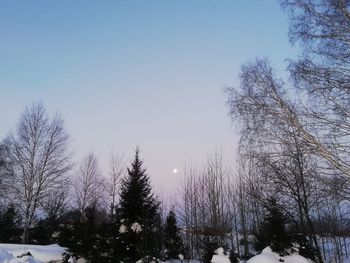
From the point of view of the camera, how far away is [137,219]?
14.0 meters

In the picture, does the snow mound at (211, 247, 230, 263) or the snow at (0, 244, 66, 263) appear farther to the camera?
the snow mound at (211, 247, 230, 263)

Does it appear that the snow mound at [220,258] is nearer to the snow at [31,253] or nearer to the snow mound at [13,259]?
the snow at [31,253]

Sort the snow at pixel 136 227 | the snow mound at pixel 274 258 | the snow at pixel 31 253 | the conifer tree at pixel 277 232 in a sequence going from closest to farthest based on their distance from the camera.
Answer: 1. the snow mound at pixel 274 258
2. the conifer tree at pixel 277 232
3. the snow at pixel 31 253
4. the snow at pixel 136 227

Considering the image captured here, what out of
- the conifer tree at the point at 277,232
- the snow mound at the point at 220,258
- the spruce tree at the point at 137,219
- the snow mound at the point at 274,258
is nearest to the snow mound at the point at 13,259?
the spruce tree at the point at 137,219

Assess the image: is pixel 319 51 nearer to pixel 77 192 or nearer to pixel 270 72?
pixel 270 72

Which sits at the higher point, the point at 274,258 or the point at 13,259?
the point at 274,258

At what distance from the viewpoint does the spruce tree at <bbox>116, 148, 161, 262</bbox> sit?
13.5m

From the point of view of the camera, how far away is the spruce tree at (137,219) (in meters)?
13.5

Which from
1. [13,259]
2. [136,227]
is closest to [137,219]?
[136,227]

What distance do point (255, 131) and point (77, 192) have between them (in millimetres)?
27940

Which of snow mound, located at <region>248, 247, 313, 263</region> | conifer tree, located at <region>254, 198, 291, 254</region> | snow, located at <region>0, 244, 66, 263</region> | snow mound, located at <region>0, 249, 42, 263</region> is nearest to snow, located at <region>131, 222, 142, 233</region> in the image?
snow, located at <region>0, 244, 66, 263</region>

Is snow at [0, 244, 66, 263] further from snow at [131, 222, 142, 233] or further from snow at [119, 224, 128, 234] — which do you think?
snow at [131, 222, 142, 233]

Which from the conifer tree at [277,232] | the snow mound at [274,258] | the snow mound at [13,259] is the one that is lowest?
the snow mound at [13,259]

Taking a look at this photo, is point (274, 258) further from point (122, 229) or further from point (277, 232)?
point (122, 229)
